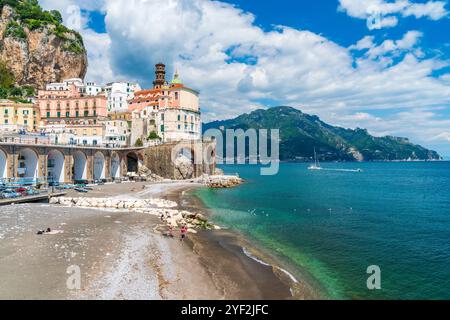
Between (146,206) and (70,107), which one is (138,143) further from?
(146,206)

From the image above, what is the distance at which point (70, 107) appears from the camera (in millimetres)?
101688

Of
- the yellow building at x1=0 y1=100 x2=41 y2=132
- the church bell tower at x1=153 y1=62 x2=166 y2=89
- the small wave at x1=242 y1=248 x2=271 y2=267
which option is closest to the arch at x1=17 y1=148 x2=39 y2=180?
the yellow building at x1=0 y1=100 x2=41 y2=132

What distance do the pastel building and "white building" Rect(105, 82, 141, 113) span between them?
10389 millimetres

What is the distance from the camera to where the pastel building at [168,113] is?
101 metres

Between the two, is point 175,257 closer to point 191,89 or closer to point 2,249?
point 2,249

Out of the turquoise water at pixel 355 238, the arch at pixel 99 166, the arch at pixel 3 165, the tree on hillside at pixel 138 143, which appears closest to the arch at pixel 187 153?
the tree on hillside at pixel 138 143

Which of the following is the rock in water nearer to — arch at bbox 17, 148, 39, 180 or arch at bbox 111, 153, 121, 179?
arch at bbox 111, 153, 121, 179

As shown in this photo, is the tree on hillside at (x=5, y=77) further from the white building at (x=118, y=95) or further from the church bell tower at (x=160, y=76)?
the church bell tower at (x=160, y=76)

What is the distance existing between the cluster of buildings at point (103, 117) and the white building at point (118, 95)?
7.80m

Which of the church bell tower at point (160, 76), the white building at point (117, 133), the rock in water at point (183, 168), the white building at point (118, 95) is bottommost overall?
the rock in water at point (183, 168)

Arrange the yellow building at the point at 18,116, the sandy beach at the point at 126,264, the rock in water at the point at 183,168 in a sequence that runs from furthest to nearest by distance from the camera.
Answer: the rock in water at the point at 183,168
the yellow building at the point at 18,116
the sandy beach at the point at 126,264

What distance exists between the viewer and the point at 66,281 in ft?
61.7
